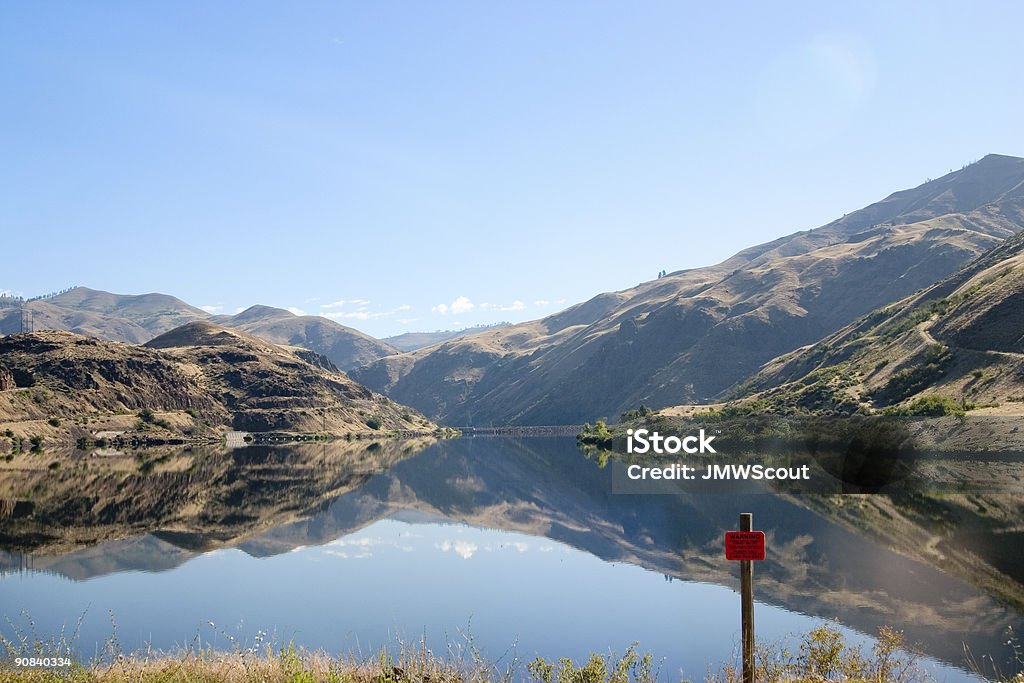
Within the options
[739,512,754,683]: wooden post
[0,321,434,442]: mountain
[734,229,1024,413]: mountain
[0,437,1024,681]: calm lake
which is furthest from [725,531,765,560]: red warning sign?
[0,321,434,442]: mountain

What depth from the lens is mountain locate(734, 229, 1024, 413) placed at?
10162 cm

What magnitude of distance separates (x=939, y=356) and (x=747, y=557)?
11893cm

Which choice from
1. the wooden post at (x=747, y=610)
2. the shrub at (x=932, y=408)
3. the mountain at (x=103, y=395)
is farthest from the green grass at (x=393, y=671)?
the mountain at (x=103, y=395)

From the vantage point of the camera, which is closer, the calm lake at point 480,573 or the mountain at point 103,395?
the calm lake at point 480,573

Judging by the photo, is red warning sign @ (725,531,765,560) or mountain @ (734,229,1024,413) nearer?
red warning sign @ (725,531,765,560)

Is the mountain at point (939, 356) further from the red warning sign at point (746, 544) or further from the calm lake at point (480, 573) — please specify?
the red warning sign at point (746, 544)

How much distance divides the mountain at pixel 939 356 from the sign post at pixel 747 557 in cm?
8858

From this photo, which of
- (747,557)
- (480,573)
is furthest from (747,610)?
(480,573)

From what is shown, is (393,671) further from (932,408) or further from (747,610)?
(932,408)

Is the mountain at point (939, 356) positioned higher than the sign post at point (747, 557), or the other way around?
the mountain at point (939, 356)

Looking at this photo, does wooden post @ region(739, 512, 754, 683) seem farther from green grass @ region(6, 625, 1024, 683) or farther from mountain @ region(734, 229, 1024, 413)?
mountain @ region(734, 229, 1024, 413)

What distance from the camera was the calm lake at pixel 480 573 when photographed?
2888 cm

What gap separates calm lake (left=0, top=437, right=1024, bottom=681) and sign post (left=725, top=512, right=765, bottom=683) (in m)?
8.42

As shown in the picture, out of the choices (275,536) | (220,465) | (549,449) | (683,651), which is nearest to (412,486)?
(220,465)
